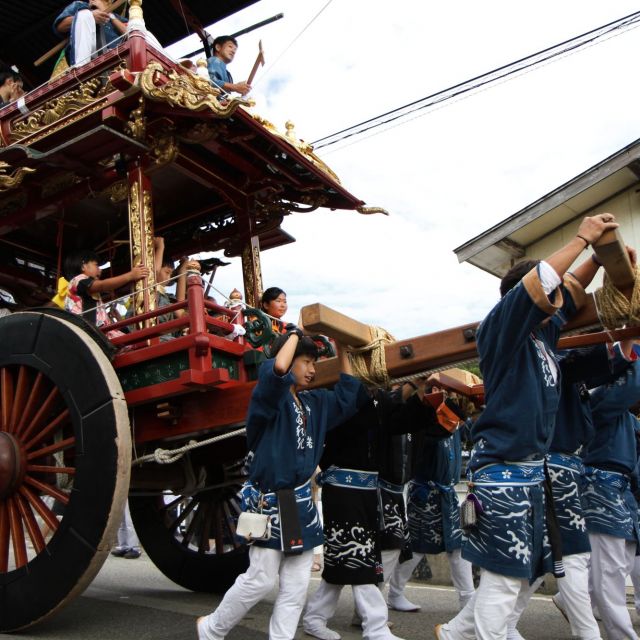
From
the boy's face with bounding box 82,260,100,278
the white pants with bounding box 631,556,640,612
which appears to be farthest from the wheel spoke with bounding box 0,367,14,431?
the white pants with bounding box 631,556,640,612

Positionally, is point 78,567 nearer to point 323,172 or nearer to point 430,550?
point 430,550

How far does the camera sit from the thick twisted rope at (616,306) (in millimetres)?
2375

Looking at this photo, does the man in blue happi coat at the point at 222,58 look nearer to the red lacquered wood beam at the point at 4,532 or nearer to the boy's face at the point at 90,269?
the boy's face at the point at 90,269

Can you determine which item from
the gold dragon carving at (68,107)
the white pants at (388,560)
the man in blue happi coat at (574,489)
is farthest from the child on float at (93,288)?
the man in blue happi coat at (574,489)

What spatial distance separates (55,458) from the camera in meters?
3.92

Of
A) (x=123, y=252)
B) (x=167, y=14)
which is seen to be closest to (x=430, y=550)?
(x=123, y=252)

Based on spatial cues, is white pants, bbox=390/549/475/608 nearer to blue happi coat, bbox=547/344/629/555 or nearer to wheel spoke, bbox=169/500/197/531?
blue happi coat, bbox=547/344/629/555

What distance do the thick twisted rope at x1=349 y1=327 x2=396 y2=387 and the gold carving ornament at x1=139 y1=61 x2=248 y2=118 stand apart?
212 cm

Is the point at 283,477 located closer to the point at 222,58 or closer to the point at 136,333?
the point at 136,333

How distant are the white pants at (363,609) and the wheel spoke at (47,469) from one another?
152cm

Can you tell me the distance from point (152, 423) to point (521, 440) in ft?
7.70

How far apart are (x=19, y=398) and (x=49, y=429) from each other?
315mm

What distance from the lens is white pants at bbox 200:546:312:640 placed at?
3.07 m

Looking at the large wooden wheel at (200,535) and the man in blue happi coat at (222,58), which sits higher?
the man in blue happi coat at (222,58)
